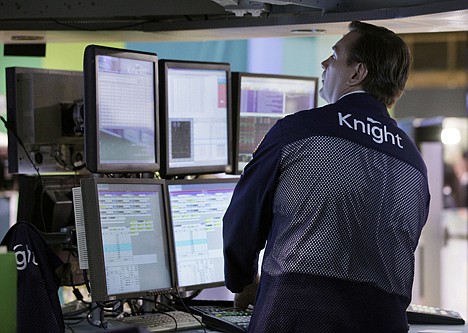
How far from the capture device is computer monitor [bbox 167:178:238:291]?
10.1 feet

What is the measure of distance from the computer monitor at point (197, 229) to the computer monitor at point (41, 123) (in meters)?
0.46

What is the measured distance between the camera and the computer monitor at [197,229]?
10.1ft

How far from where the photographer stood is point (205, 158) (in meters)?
3.29

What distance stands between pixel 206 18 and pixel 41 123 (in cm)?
73

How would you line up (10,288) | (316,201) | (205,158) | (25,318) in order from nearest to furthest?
(10,288) → (316,201) → (25,318) → (205,158)

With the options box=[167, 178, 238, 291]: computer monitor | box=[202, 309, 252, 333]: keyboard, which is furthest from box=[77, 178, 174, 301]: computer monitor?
box=[202, 309, 252, 333]: keyboard

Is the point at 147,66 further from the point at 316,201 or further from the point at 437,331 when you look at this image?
the point at 437,331

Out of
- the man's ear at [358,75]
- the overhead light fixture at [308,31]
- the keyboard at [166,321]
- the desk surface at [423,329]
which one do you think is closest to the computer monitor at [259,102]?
the overhead light fixture at [308,31]

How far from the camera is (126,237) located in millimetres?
2869

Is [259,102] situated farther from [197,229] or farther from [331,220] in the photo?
[331,220]

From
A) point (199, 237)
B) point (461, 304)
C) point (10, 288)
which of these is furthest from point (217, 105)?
point (461, 304)

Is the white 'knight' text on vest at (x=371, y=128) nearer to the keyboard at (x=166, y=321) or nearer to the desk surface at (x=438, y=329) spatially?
the desk surface at (x=438, y=329)

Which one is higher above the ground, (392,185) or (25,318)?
(392,185)

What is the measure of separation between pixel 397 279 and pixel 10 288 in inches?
39.2
